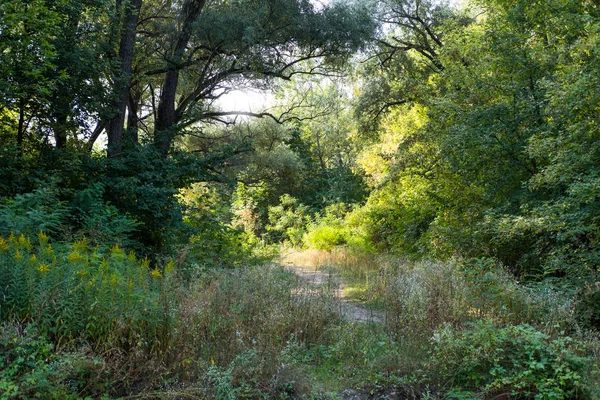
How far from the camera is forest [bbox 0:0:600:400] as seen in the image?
3828mm

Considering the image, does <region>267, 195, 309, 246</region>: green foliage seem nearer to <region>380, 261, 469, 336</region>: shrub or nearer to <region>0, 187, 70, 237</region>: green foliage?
<region>0, 187, 70, 237</region>: green foliage


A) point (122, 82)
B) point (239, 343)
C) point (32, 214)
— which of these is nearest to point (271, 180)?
point (122, 82)

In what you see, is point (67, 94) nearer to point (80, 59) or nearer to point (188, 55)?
point (80, 59)

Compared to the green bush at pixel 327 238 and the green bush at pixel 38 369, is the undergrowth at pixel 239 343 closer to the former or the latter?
the green bush at pixel 38 369

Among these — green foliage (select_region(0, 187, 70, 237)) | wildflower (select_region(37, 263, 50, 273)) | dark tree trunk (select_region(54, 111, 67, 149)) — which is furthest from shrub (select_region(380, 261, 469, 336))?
dark tree trunk (select_region(54, 111, 67, 149))

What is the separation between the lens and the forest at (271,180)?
383 cm

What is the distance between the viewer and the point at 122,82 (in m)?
9.45

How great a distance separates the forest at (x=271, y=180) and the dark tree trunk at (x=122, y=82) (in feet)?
0.22

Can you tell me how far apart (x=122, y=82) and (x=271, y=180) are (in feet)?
28.7

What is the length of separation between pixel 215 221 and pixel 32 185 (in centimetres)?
392

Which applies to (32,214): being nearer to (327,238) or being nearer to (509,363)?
(509,363)

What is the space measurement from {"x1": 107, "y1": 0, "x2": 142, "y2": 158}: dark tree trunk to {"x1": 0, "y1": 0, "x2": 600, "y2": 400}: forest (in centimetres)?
7

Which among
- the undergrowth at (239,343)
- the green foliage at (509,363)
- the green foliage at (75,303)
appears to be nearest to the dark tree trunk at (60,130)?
the undergrowth at (239,343)

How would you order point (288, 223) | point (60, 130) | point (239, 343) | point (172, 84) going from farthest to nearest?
point (288, 223)
point (172, 84)
point (60, 130)
point (239, 343)
